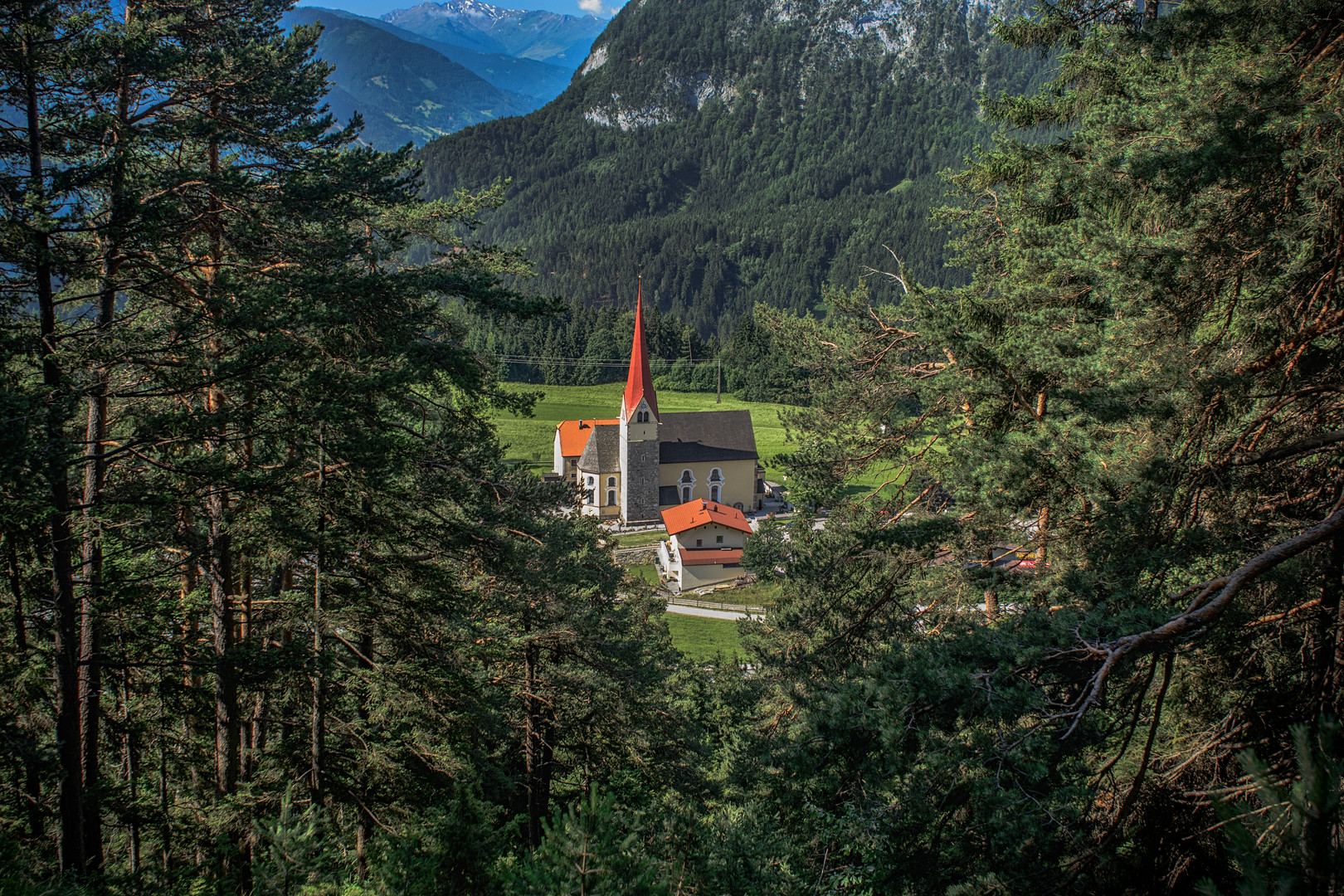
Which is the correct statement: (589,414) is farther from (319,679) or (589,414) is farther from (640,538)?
(319,679)

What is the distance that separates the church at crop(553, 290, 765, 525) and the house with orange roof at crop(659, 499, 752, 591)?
8.13m

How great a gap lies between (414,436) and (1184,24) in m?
7.61

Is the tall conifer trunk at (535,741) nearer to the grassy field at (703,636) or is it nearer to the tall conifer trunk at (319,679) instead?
the tall conifer trunk at (319,679)

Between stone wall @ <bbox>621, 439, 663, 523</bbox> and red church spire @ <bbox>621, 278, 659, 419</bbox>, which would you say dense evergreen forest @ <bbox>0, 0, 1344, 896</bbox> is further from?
stone wall @ <bbox>621, 439, 663, 523</bbox>

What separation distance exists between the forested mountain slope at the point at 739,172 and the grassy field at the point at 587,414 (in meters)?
49.9

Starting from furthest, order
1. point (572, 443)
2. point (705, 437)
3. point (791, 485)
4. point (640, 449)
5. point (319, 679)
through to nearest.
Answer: point (572, 443) < point (705, 437) < point (640, 449) < point (791, 485) < point (319, 679)

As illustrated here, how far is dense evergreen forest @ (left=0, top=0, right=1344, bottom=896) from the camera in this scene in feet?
12.1

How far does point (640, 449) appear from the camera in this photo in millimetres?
42344

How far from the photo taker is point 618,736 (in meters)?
11.5

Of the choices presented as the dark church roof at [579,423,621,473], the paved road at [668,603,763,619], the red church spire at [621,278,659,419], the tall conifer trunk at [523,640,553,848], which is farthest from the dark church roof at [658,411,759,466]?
the tall conifer trunk at [523,640,553,848]

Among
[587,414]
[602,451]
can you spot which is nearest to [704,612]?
[602,451]

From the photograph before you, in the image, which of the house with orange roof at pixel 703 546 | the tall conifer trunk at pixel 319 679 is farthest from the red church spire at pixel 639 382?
the tall conifer trunk at pixel 319 679

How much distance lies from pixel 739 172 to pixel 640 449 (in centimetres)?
15777

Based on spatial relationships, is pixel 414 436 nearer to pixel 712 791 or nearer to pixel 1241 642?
pixel 1241 642
